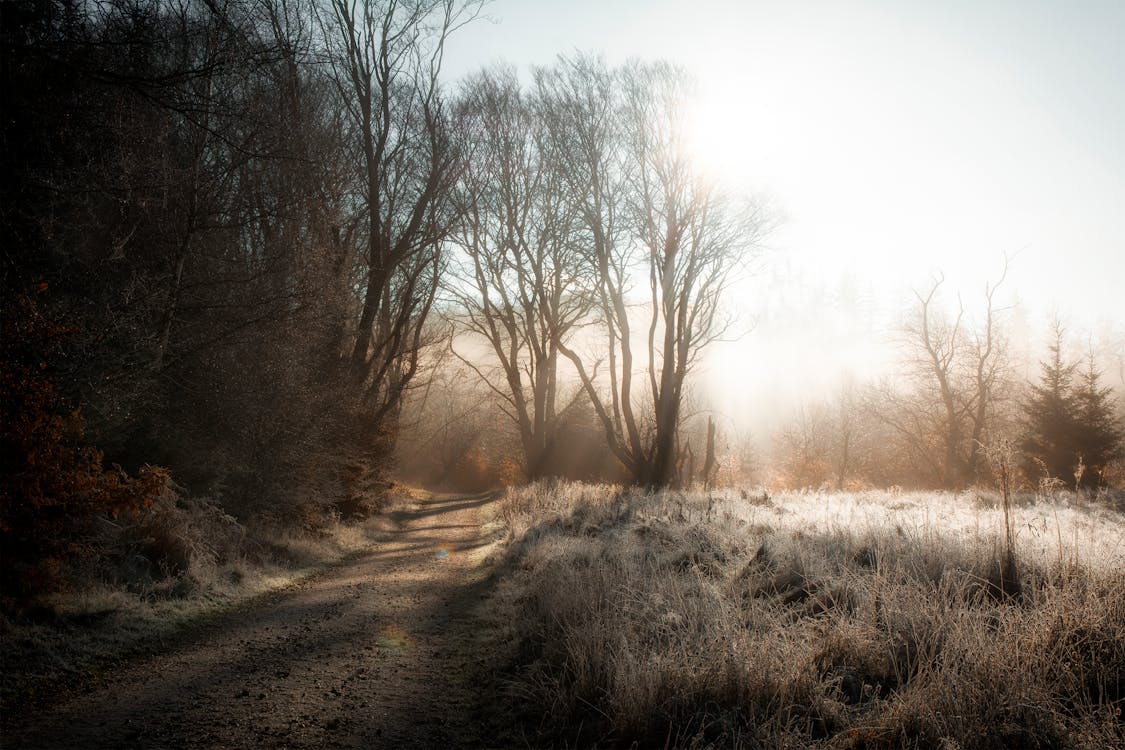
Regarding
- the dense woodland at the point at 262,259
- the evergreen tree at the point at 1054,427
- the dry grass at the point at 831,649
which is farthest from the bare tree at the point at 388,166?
the evergreen tree at the point at 1054,427

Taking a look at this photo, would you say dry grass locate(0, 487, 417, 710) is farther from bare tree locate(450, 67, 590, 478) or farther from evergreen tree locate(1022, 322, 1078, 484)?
evergreen tree locate(1022, 322, 1078, 484)

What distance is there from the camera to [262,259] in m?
Answer: 10.2

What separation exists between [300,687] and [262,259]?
7721 mm

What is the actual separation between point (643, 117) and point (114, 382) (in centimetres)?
1456

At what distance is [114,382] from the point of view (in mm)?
6840

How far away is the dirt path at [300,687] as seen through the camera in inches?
154

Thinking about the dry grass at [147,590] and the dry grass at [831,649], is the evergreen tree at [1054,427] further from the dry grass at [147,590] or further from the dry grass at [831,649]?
the dry grass at [147,590]

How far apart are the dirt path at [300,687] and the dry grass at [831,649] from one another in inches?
26.6

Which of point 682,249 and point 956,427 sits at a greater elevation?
point 682,249

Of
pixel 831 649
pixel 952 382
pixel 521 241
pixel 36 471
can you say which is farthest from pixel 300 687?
pixel 952 382

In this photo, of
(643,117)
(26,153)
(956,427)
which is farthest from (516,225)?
(956,427)

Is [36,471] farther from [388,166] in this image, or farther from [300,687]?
[388,166]

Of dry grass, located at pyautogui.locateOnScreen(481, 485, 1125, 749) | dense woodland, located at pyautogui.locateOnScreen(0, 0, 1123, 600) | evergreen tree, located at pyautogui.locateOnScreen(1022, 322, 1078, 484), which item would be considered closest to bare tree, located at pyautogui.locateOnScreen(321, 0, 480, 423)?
dense woodland, located at pyautogui.locateOnScreen(0, 0, 1123, 600)

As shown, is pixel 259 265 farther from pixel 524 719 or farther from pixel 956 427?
pixel 956 427
